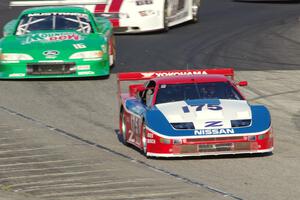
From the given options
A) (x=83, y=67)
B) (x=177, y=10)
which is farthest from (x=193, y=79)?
(x=177, y=10)

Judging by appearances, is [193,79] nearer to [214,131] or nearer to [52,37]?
[214,131]

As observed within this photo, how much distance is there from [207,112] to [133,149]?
1.43m

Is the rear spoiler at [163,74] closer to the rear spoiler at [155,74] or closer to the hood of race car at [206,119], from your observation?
the rear spoiler at [155,74]

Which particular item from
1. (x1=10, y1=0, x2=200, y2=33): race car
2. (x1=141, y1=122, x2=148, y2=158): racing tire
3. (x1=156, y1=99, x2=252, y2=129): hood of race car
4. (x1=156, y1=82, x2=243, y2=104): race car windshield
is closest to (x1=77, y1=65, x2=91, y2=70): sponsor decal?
(x1=10, y1=0, x2=200, y2=33): race car

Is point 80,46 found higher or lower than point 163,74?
lower

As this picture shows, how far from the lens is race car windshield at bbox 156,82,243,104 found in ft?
47.2

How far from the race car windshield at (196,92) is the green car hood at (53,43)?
6860mm

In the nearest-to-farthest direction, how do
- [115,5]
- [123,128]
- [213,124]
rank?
[213,124] → [123,128] → [115,5]

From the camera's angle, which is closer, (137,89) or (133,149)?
(133,149)

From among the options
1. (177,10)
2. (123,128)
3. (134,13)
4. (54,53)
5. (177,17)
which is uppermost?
(123,128)

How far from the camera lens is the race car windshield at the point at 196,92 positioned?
14375 mm

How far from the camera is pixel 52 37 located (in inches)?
859

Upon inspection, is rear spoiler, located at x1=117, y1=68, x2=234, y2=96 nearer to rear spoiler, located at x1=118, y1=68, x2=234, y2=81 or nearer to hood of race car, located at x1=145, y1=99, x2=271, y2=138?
rear spoiler, located at x1=118, y1=68, x2=234, y2=81

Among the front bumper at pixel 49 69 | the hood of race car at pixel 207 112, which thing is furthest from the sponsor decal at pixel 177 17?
the hood of race car at pixel 207 112
